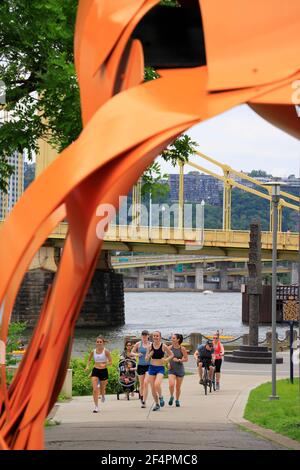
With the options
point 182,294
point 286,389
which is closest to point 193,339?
point 286,389

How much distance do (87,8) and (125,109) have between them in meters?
1.05

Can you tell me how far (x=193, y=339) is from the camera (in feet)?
108

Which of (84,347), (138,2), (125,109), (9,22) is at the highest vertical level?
(9,22)

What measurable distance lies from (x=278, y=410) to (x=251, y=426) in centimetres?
176

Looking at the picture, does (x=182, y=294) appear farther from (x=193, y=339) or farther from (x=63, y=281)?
(x=63, y=281)

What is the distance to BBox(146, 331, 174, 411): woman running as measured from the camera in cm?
1584

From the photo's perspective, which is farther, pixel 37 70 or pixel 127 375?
pixel 127 375

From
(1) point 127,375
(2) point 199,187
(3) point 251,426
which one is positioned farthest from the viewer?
(2) point 199,187

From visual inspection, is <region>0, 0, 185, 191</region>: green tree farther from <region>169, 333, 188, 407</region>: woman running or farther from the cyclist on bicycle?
the cyclist on bicycle

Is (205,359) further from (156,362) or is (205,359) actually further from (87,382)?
(156,362)

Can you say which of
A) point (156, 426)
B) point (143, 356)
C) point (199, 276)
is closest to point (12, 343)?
point (156, 426)

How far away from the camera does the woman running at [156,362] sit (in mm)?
15836

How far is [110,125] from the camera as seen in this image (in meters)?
6.96

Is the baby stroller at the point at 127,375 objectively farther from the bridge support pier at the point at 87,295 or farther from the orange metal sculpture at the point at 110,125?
the bridge support pier at the point at 87,295
